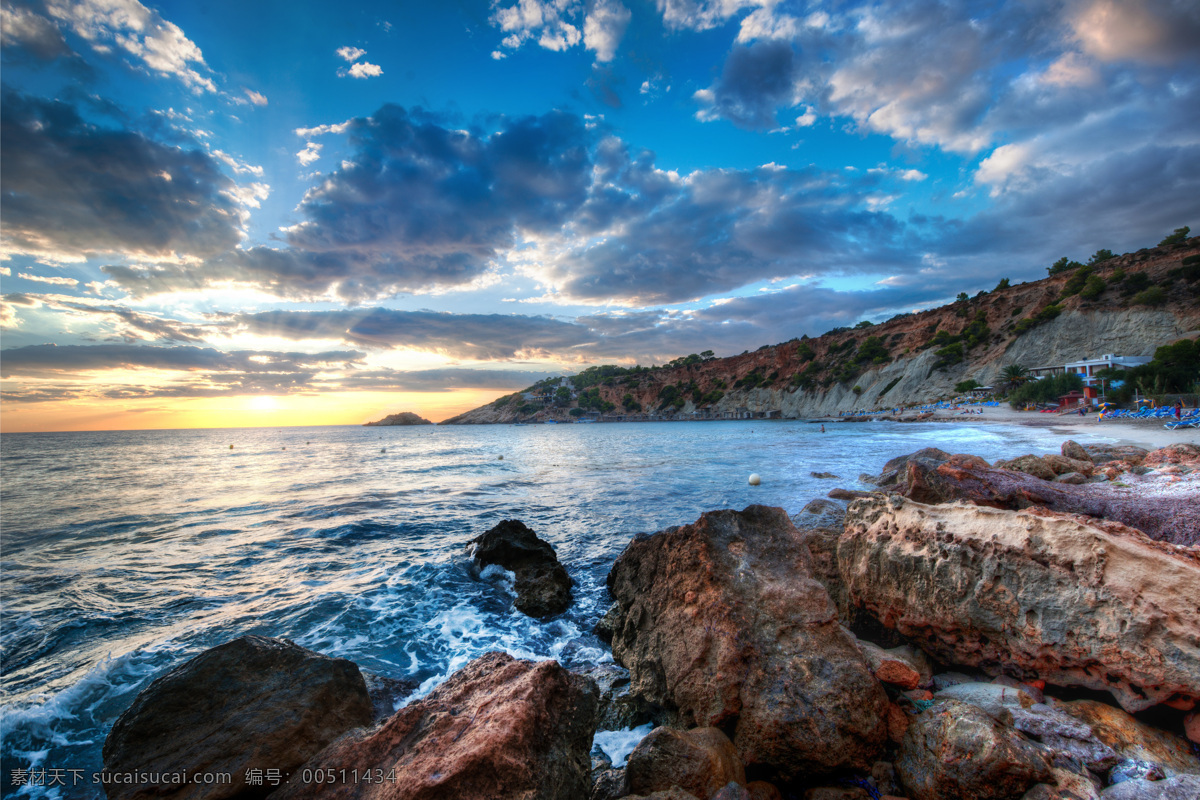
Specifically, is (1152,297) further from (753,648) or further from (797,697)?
(797,697)

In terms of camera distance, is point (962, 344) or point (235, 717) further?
point (962, 344)

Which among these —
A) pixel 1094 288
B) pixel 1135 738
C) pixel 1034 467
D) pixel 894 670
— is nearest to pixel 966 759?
pixel 894 670

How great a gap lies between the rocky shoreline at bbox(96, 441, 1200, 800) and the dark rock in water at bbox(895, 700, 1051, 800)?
12 millimetres

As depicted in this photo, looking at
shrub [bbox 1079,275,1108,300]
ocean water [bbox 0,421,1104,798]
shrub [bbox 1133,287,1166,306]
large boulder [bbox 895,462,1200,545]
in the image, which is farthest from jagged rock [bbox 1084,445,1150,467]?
shrub [bbox 1079,275,1108,300]

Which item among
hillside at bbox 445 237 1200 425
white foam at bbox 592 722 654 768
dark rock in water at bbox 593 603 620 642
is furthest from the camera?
hillside at bbox 445 237 1200 425

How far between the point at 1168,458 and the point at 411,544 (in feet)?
62.4

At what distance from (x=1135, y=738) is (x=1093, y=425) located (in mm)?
38400

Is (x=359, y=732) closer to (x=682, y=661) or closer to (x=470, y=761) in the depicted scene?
(x=470, y=761)

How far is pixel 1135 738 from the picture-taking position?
10.2ft

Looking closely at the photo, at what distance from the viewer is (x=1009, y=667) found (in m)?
3.93

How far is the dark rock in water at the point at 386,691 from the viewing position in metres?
4.64

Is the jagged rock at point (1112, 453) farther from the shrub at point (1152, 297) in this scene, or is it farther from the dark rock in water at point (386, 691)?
the shrub at point (1152, 297)

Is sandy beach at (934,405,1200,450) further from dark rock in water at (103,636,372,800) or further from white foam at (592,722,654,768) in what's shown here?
dark rock in water at (103,636,372,800)

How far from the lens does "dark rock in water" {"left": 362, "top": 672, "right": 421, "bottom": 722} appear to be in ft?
15.2
